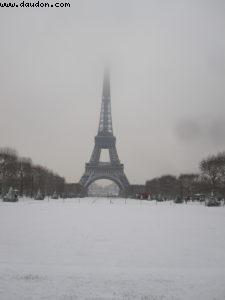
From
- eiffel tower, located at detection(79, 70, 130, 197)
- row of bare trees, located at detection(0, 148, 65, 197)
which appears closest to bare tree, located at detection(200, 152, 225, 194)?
row of bare trees, located at detection(0, 148, 65, 197)

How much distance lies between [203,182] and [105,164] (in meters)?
46.8

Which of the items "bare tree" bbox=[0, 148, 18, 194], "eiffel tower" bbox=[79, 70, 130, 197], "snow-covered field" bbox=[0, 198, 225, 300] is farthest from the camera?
"eiffel tower" bbox=[79, 70, 130, 197]

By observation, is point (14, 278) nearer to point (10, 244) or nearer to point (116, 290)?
point (116, 290)

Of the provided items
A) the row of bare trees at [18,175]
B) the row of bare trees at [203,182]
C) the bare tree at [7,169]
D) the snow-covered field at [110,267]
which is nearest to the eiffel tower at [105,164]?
the row of bare trees at [203,182]

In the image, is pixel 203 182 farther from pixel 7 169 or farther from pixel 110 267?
pixel 110 267

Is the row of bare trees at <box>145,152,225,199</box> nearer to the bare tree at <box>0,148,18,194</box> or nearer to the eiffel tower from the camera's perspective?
the eiffel tower

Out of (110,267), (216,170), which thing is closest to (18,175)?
(216,170)

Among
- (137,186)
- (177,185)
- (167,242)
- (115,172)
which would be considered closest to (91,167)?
(115,172)

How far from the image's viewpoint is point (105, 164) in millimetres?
127750

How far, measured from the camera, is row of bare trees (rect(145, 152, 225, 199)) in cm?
7481

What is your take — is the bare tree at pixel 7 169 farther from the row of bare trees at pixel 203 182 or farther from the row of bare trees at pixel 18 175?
the row of bare trees at pixel 203 182

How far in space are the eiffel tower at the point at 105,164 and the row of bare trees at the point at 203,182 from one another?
11376 mm

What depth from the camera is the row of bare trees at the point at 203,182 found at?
245 feet

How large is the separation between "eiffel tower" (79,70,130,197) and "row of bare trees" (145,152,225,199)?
11.4 metres
